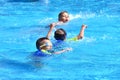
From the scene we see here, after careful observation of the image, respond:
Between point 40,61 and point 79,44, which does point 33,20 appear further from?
point 40,61

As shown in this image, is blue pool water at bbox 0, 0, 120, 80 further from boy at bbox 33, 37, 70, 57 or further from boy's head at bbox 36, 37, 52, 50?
boy's head at bbox 36, 37, 52, 50

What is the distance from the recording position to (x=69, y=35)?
10.3 m

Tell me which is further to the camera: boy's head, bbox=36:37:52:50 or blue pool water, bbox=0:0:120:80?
boy's head, bbox=36:37:52:50

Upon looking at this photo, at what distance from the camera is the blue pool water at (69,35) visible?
7645 mm

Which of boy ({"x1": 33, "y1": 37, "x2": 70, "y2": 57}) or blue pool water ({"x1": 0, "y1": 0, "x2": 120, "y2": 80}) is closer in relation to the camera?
blue pool water ({"x1": 0, "y1": 0, "x2": 120, "y2": 80})

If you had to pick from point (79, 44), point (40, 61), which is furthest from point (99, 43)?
point (40, 61)

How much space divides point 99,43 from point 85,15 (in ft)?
11.1

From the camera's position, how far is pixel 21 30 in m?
10.9

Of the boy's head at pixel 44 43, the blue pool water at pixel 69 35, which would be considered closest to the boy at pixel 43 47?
the boy's head at pixel 44 43

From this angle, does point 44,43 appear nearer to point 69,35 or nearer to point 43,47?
point 43,47

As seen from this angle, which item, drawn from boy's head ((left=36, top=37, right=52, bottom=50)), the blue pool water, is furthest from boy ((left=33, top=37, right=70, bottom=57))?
the blue pool water

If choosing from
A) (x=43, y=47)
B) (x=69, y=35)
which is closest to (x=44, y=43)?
(x=43, y=47)

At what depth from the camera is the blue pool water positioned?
7.64 metres

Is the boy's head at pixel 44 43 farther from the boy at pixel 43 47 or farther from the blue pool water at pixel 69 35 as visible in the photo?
the blue pool water at pixel 69 35
